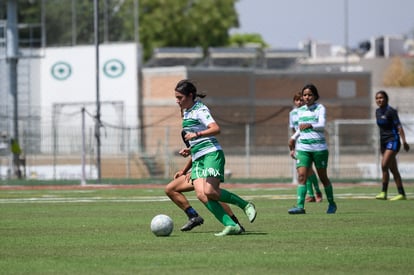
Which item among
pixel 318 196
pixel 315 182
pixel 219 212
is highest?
pixel 219 212

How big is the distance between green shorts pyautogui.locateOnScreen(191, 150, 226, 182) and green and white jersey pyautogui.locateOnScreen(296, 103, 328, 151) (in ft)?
16.0

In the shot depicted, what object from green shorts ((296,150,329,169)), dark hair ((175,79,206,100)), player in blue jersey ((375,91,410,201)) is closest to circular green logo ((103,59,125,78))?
player in blue jersey ((375,91,410,201))

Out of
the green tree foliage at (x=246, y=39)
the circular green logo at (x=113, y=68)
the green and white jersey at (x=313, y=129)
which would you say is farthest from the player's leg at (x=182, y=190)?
the green tree foliage at (x=246, y=39)

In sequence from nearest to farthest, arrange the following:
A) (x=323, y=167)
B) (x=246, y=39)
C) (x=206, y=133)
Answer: (x=206, y=133) < (x=323, y=167) < (x=246, y=39)

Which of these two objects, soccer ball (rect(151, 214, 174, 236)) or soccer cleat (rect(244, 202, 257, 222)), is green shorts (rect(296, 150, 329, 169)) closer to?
soccer cleat (rect(244, 202, 257, 222))

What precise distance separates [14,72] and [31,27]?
681 inches

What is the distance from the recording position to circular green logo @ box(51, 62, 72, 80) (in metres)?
58.4

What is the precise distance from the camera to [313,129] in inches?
742

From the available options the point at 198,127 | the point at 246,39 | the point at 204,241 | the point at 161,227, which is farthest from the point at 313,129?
the point at 246,39

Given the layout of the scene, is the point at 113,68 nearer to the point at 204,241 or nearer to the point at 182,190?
the point at 182,190

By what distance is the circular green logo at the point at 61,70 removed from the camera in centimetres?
5838

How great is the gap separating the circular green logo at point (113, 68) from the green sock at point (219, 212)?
141ft

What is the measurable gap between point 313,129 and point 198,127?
5002 mm

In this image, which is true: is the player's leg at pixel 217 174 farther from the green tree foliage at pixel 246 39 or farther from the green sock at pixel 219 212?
the green tree foliage at pixel 246 39
